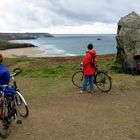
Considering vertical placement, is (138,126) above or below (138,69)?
below

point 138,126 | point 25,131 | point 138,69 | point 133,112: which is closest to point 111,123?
point 138,126

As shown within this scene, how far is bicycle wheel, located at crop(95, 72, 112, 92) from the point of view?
1376cm

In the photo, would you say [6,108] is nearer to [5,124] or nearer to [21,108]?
[5,124]

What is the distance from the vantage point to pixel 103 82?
45.2 ft

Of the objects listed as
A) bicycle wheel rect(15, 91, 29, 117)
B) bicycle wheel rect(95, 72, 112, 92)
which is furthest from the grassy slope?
bicycle wheel rect(15, 91, 29, 117)

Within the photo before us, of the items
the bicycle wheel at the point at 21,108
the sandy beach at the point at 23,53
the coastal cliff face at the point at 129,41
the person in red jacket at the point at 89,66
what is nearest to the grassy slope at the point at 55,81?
the coastal cliff face at the point at 129,41

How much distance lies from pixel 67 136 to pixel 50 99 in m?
Answer: 4.37

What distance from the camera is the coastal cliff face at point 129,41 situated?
18.4 meters

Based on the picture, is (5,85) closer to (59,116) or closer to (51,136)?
(51,136)

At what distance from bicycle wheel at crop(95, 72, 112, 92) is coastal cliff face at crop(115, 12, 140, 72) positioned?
4756 mm

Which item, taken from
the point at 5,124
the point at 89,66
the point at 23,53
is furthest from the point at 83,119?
the point at 23,53

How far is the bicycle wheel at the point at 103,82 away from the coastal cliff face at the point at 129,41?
4.76m

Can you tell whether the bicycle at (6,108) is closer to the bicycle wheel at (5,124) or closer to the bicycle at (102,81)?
the bicycle wheel at (5,124)

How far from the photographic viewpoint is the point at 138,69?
18016 millimetres
